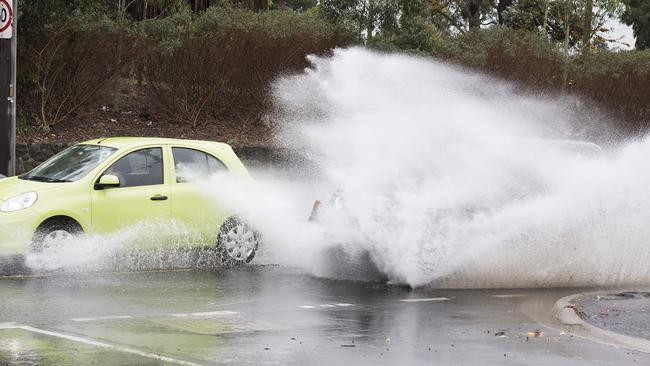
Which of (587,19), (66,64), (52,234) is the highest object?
(587,19)

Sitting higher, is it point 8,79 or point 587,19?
point 587,19

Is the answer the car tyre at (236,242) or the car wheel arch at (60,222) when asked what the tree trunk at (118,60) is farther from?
the car wheel arch at (60,222)

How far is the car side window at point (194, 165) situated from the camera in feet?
48.9

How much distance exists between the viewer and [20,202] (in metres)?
13.3

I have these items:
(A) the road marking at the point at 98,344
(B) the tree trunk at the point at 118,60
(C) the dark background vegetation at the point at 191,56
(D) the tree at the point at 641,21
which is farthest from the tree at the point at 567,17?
(A) the road marking at the point at 98,344

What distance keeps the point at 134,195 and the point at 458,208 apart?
12.4 ft

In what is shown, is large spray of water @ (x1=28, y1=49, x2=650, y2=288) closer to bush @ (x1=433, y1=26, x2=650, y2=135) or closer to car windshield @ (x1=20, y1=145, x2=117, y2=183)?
car windshield @ (x1=20, y1=145, x2=117, y2=183)

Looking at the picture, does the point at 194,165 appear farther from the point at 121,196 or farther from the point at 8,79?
the point at 8,79

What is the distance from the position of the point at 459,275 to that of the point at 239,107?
1610cm

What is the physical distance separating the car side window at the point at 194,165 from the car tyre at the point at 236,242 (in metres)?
0.69

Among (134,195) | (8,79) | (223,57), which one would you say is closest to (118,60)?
(223,57)

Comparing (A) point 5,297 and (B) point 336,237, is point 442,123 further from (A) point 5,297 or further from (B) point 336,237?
(A) point 5,297

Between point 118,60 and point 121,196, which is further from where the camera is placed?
point 118,60

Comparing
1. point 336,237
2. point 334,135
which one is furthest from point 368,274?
point 334,135
